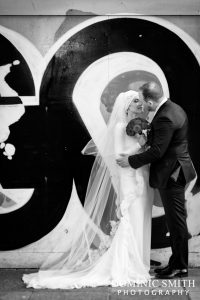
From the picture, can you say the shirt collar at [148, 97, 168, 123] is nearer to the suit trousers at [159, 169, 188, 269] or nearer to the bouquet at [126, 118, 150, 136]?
the bouquet at [126, 118, 150, 136]

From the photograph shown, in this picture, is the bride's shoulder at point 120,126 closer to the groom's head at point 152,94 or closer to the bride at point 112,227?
the bride at point 112,227

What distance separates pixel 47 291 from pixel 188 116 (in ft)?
7.92

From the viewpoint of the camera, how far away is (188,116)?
564cm

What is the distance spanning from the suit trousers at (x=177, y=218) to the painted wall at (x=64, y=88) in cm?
50

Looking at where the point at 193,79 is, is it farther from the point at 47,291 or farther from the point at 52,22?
the point at 47,291

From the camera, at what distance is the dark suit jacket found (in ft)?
16.5

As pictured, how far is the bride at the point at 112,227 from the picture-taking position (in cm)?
512

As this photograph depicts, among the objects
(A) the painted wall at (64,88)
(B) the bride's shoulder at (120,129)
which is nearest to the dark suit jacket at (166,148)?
Result: (B) the bride's shoulder at (120,129)

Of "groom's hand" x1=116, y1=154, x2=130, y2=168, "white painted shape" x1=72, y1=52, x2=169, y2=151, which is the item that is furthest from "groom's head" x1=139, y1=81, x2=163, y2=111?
"groom's hand" x1=116, y1=154, x2=130, y2=168

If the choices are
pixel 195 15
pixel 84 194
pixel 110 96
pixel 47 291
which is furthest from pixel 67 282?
pixel 195 15

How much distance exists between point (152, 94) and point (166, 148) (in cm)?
→ 58

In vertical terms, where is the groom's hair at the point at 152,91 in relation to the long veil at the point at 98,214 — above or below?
above

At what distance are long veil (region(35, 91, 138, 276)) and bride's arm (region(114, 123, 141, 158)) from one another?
12 centimetres

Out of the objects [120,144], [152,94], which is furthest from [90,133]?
[152,94]
